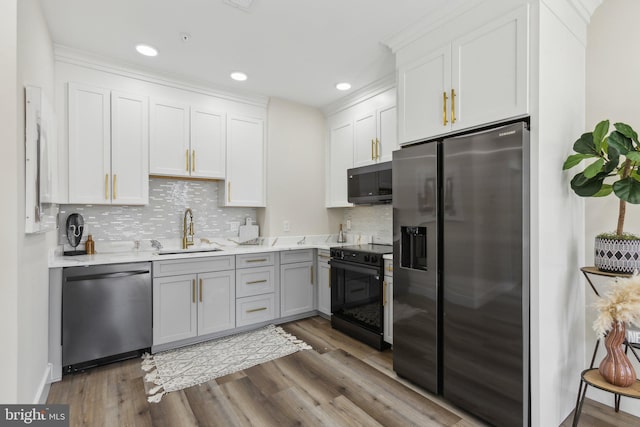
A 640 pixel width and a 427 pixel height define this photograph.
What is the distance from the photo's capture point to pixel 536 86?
1715 mm

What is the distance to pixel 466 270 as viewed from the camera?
1.96 metres

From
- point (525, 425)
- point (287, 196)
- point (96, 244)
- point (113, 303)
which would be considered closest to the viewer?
point (525, 425)

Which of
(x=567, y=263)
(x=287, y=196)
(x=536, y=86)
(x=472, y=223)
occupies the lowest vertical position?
(x=567, y=263)

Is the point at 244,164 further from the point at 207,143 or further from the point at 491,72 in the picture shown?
the point at 491,72

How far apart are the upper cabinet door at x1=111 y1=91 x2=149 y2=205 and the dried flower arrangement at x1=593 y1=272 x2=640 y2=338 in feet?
11.6

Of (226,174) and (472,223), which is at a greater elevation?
(226,174)

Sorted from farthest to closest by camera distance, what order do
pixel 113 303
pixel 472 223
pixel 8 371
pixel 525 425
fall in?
1. pixel 113 303
2. pixel 472 223
3. pixel 525 425
4. pixel 8 371

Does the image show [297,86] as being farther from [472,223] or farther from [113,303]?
[113,303]

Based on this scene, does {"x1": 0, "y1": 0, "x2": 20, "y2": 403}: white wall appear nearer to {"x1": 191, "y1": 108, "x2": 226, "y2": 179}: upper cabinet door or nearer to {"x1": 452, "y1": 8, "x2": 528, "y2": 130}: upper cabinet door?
{"x1": 191, "y1": 108, "x2": 226, "y2": 179}: upper cabinet door

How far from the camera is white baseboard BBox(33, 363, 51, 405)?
1.93 metres

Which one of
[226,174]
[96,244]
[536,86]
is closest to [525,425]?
[536,86]

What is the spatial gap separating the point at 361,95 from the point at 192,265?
2605 mm

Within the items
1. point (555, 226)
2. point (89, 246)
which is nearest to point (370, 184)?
point (555, 226)

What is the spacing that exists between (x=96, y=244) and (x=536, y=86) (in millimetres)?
3734
